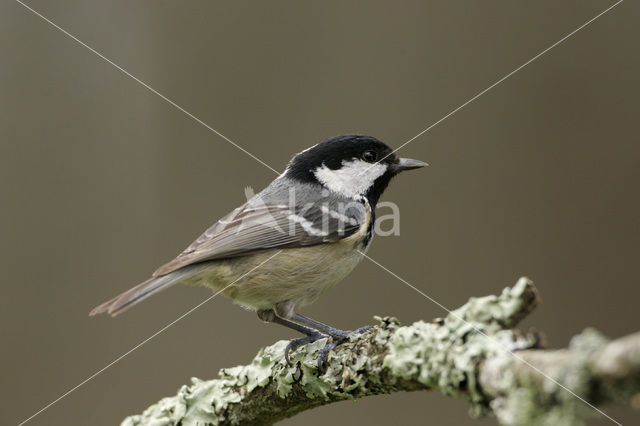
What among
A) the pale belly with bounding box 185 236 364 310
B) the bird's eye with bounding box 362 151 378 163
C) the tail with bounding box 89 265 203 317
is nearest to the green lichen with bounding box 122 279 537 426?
the pale belly with bounding box 185 236 364 310

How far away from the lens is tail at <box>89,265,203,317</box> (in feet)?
7.50

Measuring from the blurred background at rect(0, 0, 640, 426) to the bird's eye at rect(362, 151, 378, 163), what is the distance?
65cm

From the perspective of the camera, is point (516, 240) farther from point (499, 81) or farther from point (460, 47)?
point (460, 47)

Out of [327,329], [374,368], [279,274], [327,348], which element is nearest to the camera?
[374,368]

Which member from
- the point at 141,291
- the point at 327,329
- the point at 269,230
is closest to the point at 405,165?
the point at 269,230

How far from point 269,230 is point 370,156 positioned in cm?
81

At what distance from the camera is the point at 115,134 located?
4609mm

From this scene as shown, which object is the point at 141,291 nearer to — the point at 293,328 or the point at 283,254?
the point at 283,254

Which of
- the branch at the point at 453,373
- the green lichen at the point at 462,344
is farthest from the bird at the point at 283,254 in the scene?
the green lichen at the point at 462,344

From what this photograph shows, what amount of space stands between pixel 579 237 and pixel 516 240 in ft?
1.22

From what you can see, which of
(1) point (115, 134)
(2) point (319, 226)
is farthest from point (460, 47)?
(1) point (115, 134)

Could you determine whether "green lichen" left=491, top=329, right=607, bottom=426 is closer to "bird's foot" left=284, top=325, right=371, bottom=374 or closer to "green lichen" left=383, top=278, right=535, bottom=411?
"green lichen" left=383, top=278, right=535, bottom=411

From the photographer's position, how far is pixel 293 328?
2.84m

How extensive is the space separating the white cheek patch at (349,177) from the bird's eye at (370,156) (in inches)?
0.8
